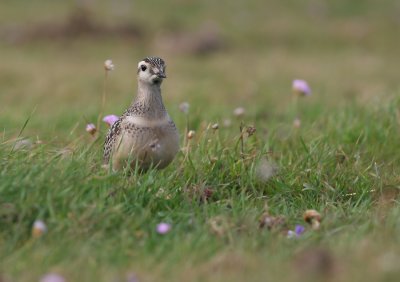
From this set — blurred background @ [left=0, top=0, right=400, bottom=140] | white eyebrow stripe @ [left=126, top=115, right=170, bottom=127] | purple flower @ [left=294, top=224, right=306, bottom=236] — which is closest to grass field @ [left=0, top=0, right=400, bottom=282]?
purple flower @ [left=294, top=224, right=306, bottom=236]

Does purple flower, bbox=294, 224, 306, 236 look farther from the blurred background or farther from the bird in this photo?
the blurred background

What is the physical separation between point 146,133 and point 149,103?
242 mm

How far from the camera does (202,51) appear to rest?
16391mm

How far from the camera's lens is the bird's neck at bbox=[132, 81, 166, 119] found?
515cm

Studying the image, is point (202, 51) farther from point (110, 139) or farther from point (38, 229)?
point (38, 229)

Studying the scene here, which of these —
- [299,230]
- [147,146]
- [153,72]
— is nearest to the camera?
[299,230]

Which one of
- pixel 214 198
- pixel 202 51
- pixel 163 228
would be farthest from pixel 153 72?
pixel 202 51

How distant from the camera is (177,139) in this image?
5.11 m

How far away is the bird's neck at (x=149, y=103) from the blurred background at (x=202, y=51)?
2978 millimetres

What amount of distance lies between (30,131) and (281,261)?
4316 millimetres

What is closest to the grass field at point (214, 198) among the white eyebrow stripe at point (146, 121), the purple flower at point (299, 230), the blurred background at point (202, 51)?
the purple flower at point (299, 230)

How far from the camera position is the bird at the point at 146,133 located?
16.5ft

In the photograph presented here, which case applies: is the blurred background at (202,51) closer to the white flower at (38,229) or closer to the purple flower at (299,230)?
the purple flower at (299,230)

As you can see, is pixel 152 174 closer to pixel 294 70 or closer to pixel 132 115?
pixel 132 115
